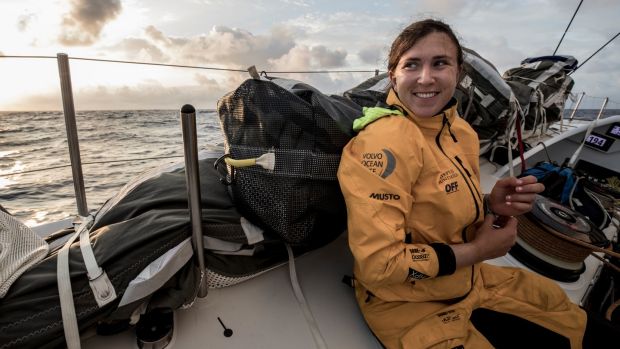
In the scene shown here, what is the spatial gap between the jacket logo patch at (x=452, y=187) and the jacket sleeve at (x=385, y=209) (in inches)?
4.9

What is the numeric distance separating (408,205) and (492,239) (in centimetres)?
34

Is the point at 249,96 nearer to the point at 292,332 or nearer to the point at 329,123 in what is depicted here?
the point at 329,123

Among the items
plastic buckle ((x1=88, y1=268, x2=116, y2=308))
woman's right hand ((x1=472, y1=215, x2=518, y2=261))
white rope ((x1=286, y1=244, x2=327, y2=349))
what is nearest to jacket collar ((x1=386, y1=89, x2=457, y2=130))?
woman's right hand ((x1=472, y1=215, x2=518, y2=261))

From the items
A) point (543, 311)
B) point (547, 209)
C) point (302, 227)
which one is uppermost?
point (302, 227)

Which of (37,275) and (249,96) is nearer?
(37,275)

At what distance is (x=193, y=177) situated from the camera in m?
0.93

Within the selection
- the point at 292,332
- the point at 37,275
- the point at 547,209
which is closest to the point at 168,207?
the point at 37,275

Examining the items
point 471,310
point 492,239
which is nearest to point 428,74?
point 492,239

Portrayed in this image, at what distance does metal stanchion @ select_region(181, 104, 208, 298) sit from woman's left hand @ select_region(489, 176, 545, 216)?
1.07m

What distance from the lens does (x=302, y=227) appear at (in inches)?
42.5

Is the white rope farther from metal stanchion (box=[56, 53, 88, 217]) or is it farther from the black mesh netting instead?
metal stanchion (box=[56, 53, 88, 217])

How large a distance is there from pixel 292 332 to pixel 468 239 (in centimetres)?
71

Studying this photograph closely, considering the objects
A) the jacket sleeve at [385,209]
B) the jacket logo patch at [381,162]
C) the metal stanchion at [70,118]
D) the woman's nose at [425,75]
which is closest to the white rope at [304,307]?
the jacket sleeve at [385,209]

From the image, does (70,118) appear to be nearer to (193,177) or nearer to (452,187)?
(193,177)
